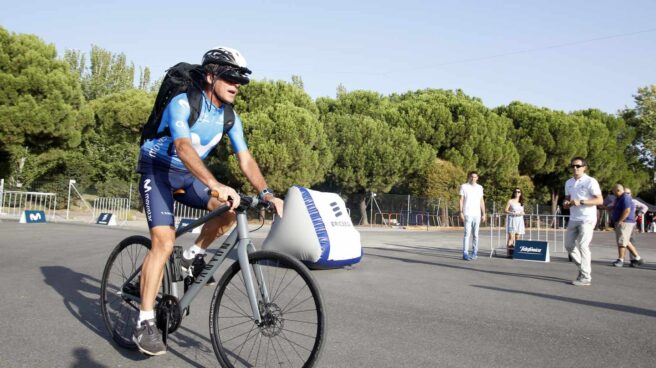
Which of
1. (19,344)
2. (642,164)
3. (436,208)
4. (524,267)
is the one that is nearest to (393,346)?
(19,344)

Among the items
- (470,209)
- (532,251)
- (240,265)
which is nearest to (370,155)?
(532,251)

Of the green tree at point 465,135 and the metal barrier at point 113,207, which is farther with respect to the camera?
the green tree at point 465,135

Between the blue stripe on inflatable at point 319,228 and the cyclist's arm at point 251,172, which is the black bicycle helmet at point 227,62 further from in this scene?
the blue stripe on inflatable at point 319,228

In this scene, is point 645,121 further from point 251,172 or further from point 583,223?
point 251,172

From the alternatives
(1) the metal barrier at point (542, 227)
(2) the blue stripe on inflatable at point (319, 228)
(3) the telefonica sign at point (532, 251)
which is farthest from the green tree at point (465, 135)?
(2) the blue stripe on inflatable at point (319, 228)

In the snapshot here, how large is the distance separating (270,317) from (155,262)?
0.96 m

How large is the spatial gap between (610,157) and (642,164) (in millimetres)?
7855

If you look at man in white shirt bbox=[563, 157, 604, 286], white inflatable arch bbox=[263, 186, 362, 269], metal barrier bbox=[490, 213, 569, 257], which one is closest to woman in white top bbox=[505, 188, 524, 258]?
metal barrier bbox=[490, 213, 569, 257]

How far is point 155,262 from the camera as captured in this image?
374 centimetres

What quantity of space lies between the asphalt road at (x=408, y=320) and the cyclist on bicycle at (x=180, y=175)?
530 mm

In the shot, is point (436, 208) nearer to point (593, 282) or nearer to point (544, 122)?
point (544, 122)

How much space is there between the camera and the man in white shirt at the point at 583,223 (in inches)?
337

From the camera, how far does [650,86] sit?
54.6m

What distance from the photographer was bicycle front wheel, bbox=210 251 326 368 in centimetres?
303
